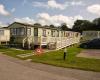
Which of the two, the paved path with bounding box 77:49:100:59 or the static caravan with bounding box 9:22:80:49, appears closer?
the paved path with bounding box 77:49:100:59

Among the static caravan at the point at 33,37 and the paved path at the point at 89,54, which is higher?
the static caravan at the point at 33,37

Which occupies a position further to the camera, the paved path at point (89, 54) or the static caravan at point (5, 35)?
the static caravan at point (5, 35)

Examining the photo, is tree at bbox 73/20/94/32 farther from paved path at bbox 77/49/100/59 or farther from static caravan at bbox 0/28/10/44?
paved path at bbox 77/49/100/59

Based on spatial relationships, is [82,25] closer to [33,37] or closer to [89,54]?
[33,37]

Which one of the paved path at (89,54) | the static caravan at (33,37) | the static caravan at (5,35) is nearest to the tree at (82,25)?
the static caravan at (33,37)

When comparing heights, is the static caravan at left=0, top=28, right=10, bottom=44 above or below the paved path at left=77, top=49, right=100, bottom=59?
above

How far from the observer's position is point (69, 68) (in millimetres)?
13555

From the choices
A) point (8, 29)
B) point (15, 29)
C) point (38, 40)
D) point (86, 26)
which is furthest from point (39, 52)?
point (86, 26)

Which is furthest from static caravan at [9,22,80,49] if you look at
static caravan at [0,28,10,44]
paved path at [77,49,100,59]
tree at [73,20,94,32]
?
tree at [73,20,94,32]

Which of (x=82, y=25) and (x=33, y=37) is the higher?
(x=82, y=25)

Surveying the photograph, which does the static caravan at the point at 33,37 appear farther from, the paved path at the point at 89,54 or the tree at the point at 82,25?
the tree at the point at 82,25

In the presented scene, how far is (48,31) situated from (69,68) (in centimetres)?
2212

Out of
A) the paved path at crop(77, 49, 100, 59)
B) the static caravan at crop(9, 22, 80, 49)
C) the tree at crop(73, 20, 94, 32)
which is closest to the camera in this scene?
the paved path at crop(77, 49, 100, 59)

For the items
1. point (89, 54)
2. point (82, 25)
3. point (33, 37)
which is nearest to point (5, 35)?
point (33, 37)
